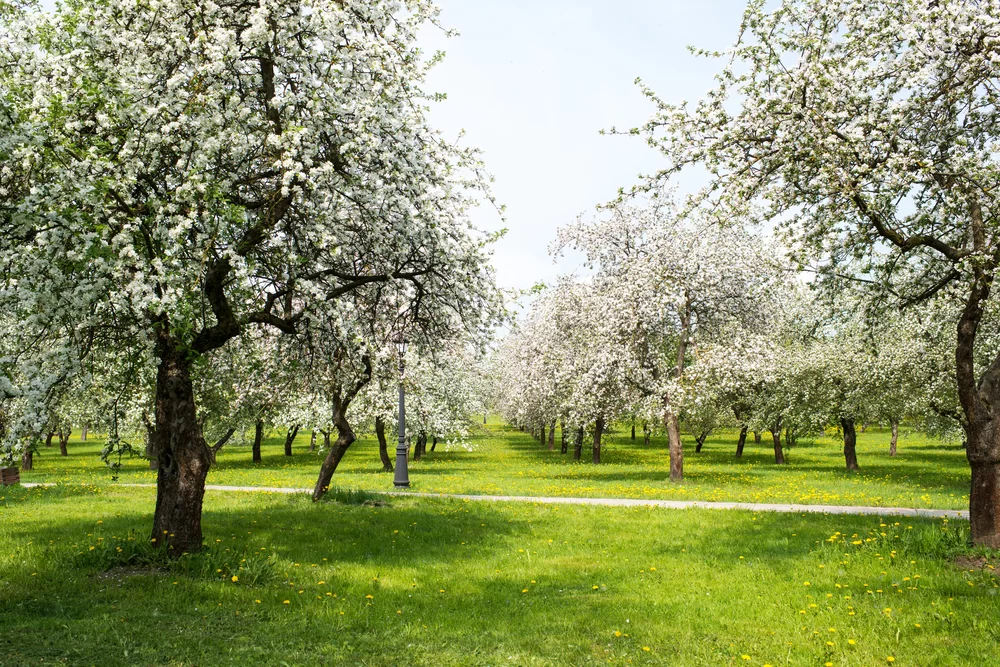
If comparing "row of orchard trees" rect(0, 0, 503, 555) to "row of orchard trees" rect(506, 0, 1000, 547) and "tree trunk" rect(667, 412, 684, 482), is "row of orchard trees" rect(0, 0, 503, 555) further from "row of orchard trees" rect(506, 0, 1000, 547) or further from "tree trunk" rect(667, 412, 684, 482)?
"tree trunk" rect(667, 412, 684, 482)

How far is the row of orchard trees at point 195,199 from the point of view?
7410mm

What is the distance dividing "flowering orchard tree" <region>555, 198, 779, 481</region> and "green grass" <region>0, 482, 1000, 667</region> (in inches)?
487

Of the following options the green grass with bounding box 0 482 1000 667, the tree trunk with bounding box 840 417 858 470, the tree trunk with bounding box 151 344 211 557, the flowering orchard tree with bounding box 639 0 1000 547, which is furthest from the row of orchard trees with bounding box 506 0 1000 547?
the tree trunk with bounding box 840 417 858 470

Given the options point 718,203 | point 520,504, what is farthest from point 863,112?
point 520,504

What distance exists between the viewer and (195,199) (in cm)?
840

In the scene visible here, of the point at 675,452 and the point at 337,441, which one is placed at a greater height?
the point at 337,441

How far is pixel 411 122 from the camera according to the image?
33.9ft

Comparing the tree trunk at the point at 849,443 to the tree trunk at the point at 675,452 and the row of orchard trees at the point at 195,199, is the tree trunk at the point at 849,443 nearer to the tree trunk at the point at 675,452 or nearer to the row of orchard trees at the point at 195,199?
the tree trunk at the point at 675,452

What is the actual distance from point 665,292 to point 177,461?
19.0 m

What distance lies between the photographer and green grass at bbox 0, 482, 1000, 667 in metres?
7.18

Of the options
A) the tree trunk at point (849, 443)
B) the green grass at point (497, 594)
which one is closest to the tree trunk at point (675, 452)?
the tree trunk at point (849, 443)

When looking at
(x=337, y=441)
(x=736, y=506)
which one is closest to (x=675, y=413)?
(x=736, y=506)

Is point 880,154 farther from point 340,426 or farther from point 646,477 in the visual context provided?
point 646,477

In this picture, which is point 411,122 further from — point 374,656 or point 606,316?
point 606,316
